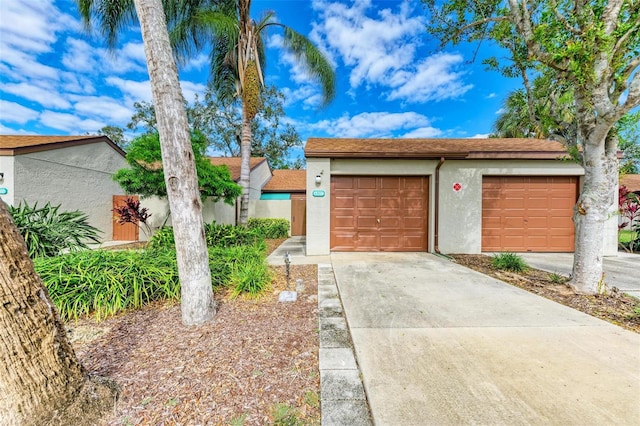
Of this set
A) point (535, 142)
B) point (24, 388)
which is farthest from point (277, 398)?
point (535, 142)

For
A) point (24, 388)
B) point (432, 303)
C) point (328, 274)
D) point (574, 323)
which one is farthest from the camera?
point (328, 274)

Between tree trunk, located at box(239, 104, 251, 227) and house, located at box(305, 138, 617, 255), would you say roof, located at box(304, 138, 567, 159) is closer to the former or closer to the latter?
house, located at box(305, 138, 617, 255)

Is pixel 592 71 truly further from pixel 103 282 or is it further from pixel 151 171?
pixel 151 171

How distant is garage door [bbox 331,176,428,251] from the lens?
24.3 ft

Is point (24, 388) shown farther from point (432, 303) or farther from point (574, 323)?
point (574, 323)

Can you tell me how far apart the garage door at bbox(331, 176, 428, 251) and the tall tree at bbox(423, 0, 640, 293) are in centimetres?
364

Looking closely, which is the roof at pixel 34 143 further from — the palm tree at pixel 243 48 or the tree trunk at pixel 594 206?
the tree trunk at pixel 594 206

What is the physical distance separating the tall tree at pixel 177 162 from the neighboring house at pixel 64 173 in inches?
299

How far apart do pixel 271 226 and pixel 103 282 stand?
28.0ft

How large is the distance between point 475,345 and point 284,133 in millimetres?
22392

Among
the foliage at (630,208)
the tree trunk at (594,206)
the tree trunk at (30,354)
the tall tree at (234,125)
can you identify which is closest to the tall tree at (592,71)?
the tree trunk at (594,206)

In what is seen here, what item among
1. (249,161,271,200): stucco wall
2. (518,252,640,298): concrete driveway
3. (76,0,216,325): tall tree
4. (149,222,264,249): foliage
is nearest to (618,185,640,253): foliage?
(518,252,640,298): concrete driveway

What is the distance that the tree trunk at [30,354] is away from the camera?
1351mm

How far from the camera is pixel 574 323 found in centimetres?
301
